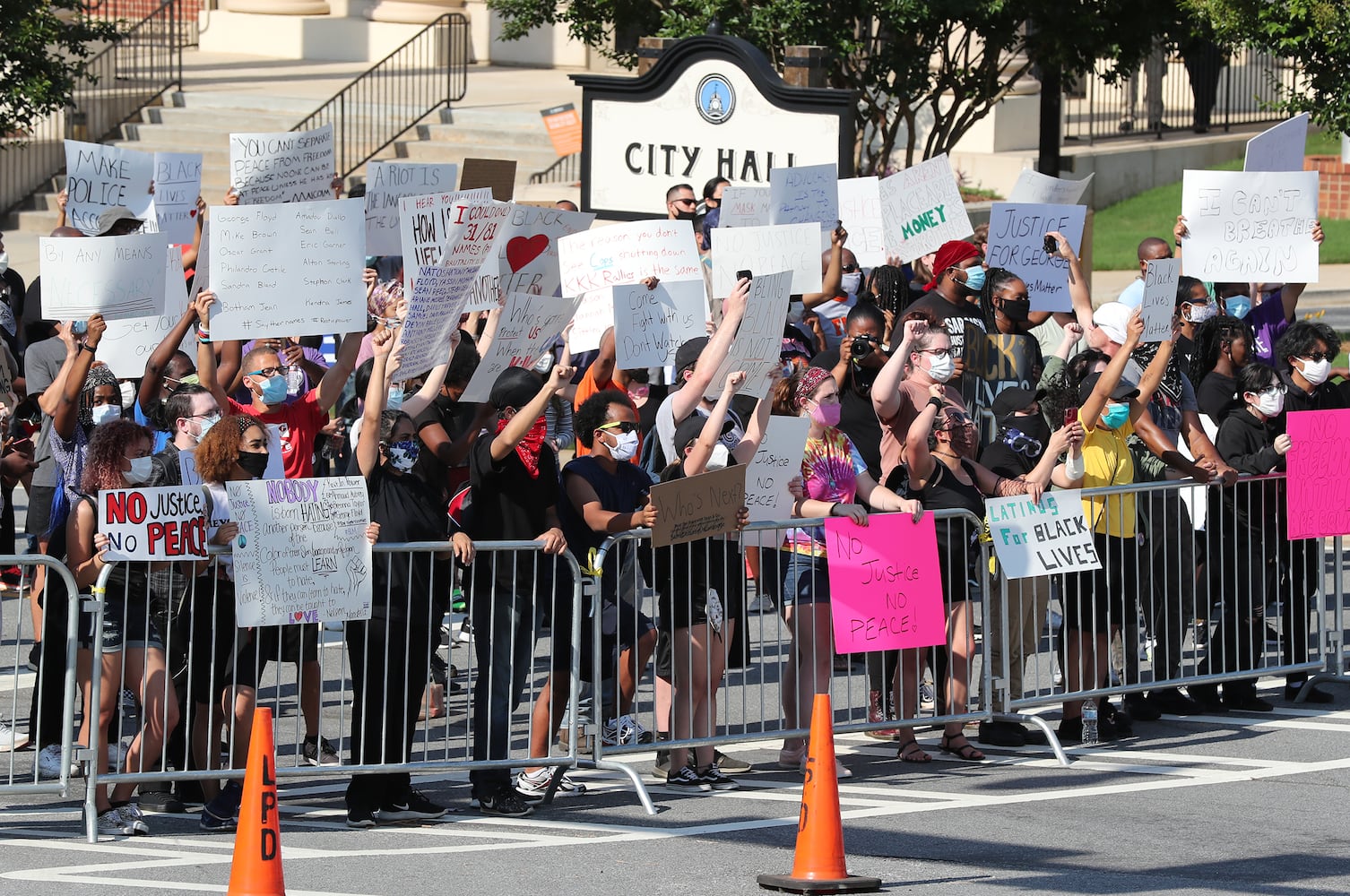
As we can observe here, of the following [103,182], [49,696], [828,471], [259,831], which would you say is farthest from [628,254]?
[259,831]

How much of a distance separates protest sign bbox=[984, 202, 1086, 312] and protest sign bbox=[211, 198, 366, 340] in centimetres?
410

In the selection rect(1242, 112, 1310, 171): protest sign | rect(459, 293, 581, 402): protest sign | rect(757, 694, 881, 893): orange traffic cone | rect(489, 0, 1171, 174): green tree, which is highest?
rect(489, 0, 1171, 174): green tree

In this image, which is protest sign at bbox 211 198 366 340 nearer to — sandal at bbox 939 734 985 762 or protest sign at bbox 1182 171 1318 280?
sandal at bbox 939 734 985 762

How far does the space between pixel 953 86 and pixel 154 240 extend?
12.1m

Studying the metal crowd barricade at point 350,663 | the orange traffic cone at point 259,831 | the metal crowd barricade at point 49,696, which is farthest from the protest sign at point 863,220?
the orange traffic cone at point 259,831

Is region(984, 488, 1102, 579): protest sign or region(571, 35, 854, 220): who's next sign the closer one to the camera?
region(984, 488, 1102, 579): protest sign

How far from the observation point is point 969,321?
11.1 metres

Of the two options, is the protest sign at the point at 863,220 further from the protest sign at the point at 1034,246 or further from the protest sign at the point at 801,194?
the protest sign at the point at 1034,246

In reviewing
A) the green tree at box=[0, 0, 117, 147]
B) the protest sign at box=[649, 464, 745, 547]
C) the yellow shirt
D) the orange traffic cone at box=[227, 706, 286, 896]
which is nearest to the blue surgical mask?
the yellow shirt

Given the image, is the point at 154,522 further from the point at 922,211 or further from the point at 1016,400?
the point at 922,211

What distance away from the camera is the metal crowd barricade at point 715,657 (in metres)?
8.36

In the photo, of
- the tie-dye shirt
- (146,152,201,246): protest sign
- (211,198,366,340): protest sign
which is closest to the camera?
the tie-dye shirt

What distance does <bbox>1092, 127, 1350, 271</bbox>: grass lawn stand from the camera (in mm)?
25927

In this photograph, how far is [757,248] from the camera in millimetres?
11148
